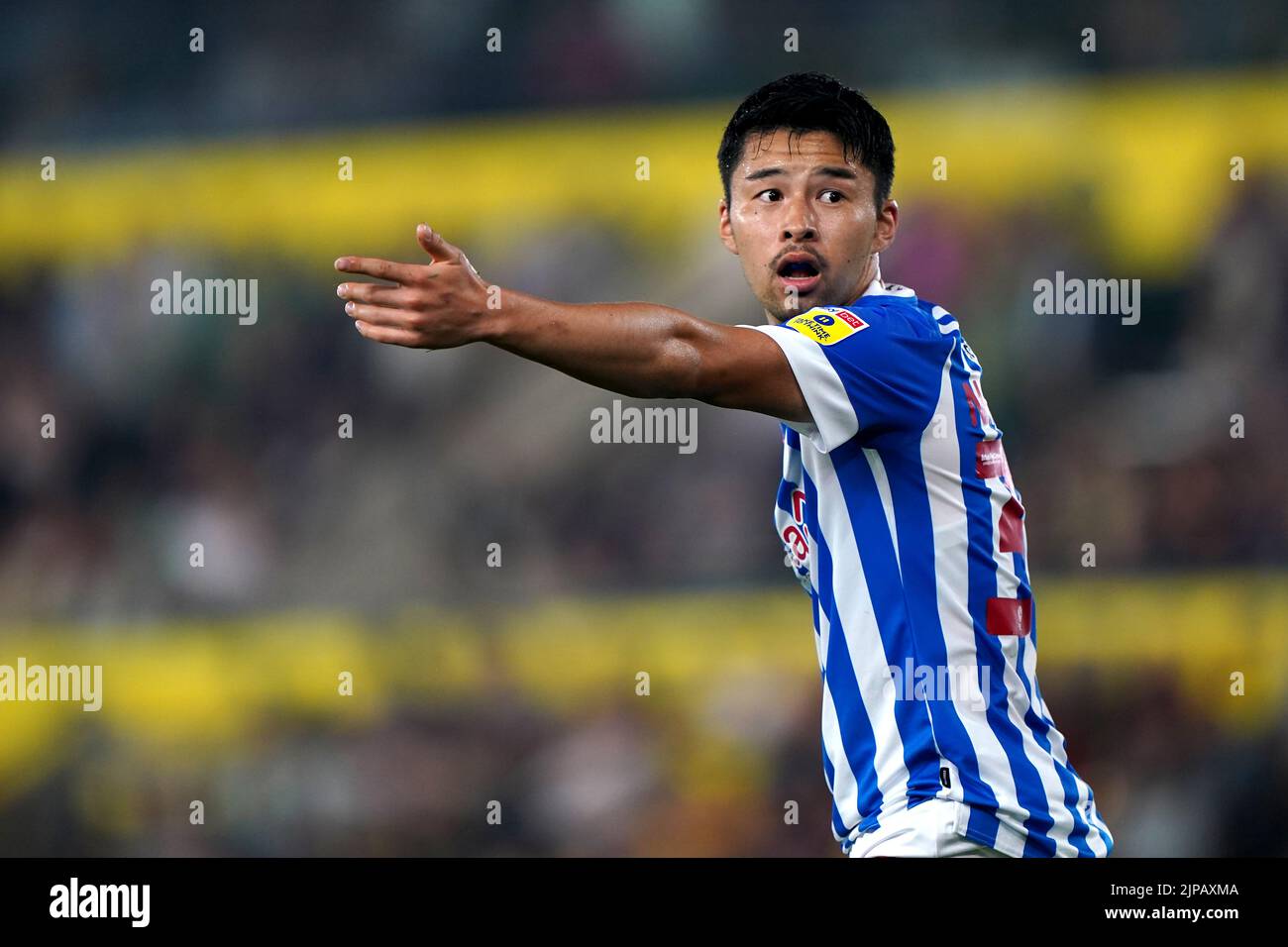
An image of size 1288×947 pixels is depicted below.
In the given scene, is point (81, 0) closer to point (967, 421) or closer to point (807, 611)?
point (807, 611)

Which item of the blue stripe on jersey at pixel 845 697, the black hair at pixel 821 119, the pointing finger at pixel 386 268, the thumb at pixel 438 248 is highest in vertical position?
the black hair at pixel 821 119

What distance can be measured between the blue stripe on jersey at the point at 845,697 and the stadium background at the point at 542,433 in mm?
3840

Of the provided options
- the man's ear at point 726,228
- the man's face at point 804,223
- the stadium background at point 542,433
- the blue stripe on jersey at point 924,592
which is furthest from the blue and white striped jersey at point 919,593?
the stadium background at point 542,433

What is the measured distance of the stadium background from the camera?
23.8 ft

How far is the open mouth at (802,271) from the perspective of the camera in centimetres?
354

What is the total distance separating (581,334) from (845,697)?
1060mm

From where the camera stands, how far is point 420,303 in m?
2.74

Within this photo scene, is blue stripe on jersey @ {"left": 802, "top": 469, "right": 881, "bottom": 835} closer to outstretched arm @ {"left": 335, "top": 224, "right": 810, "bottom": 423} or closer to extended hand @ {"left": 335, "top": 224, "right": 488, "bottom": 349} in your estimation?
outstretched arm @ {"left": 335, "top": 224, "right": 810, "bottom": 423}

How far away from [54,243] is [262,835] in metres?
3.54

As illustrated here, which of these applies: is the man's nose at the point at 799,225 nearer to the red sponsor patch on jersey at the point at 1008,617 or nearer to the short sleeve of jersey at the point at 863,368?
the short sleeve of jersey at the point at 863,368

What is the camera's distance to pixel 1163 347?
7.56 m

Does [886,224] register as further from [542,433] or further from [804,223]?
[542,433]

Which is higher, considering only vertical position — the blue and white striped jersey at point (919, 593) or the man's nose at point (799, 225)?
the man's nose at point (799, 225)

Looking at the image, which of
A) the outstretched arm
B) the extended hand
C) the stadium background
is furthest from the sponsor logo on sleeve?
the stadium background
